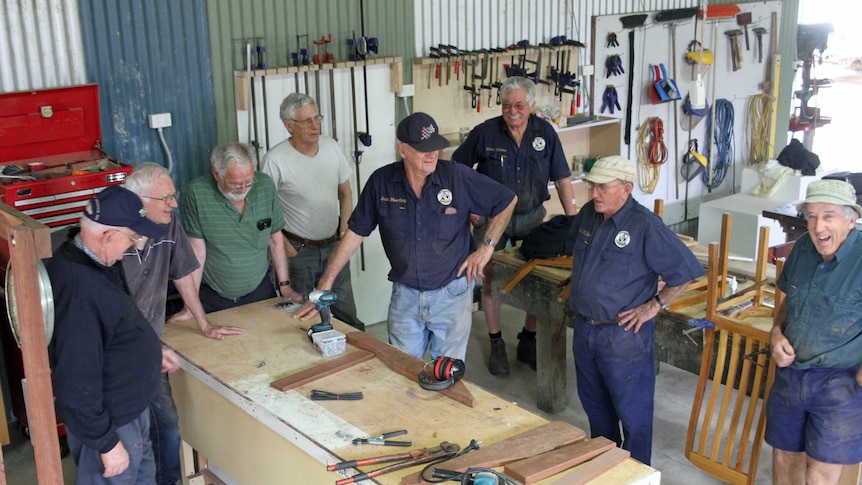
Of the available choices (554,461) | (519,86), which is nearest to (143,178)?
(554,461)

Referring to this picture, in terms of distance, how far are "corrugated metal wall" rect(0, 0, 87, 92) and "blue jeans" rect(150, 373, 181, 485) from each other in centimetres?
190

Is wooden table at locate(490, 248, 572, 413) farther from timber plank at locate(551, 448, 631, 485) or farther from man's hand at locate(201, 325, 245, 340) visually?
timber plank at locate(551, 448, 631, 485)

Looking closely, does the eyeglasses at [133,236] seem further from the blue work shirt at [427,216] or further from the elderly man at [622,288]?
the elderly man at [622,288]

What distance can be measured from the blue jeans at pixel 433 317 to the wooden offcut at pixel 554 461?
141 cm

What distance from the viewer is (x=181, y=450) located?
13.3 feet

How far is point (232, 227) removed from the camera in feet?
13.8

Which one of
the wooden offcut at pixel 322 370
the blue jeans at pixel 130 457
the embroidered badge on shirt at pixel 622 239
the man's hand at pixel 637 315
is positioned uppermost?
the embroidered badge on shirt at pixel 622 239

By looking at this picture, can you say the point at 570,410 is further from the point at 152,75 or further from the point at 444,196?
the point at 152,75

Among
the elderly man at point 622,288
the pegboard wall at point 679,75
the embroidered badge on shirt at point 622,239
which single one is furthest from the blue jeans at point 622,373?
the pegboard wall at point 679,75

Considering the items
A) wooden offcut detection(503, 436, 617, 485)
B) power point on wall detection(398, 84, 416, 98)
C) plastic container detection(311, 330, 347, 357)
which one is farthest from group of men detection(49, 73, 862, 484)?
power point on wall detection(398, 84, 416, 98)

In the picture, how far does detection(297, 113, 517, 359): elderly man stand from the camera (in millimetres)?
4055

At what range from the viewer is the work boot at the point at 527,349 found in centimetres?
567

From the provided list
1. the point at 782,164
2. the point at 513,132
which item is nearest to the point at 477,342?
the point at 513,132

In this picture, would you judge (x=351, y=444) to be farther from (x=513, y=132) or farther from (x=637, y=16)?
(x=637, y=16)
